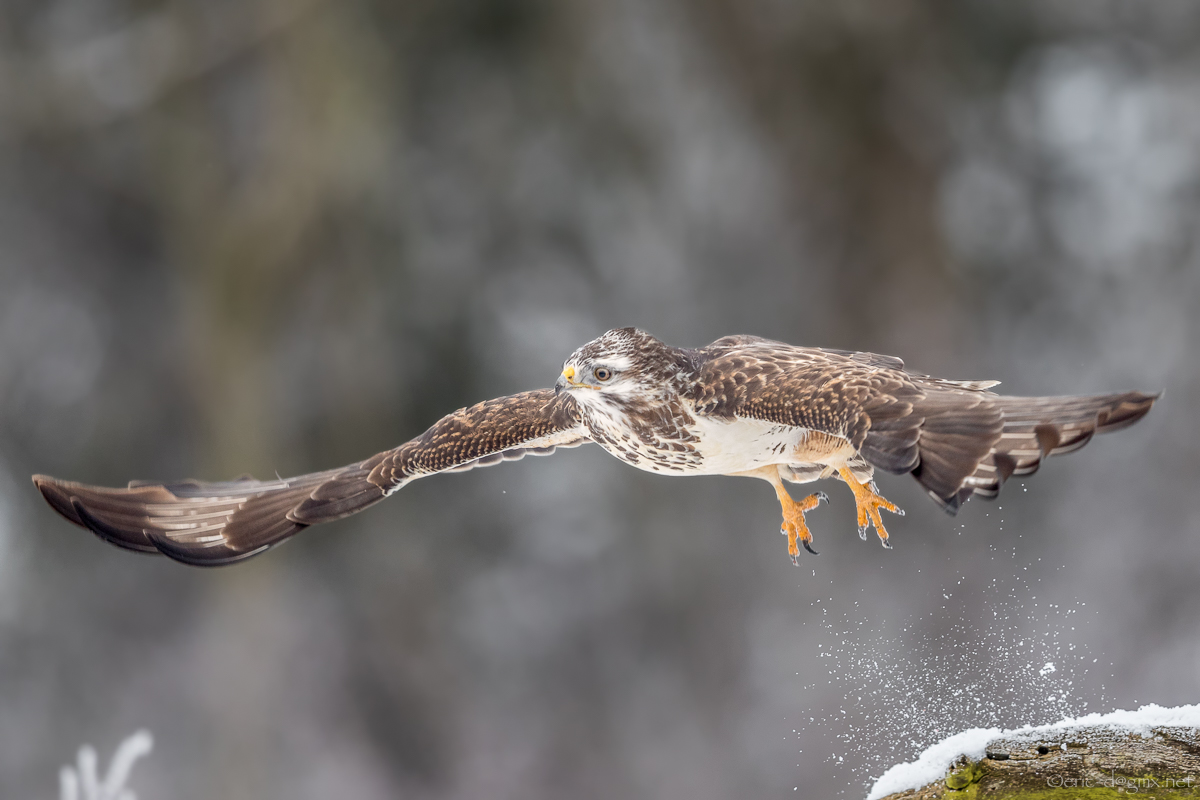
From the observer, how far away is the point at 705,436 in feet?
6.68

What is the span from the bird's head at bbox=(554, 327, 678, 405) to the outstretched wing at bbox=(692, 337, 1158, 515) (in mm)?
101

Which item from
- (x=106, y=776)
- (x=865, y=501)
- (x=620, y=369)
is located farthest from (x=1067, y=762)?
(x=106, y=776)

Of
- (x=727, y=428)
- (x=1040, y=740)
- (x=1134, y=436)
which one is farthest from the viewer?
(x=1134, y=436)

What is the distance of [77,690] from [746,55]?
5.24 m

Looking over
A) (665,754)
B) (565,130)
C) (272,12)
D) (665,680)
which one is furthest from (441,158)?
(665,754)

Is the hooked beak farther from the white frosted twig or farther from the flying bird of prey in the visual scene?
the white frosted twig

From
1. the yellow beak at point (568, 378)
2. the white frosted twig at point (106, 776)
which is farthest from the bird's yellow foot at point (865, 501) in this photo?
the white frosted twig at point (106, 776)

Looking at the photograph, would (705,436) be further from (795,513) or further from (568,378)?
(795,513)

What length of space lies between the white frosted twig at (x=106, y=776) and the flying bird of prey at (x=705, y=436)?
3.73 meters

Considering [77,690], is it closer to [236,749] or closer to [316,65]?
[236,749]

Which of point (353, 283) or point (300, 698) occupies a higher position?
point (353, 283)

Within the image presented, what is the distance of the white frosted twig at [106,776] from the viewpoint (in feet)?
17.3

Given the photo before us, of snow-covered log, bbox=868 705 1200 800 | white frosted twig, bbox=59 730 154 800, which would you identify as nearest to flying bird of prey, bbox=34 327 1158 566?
snow-covered log, bbox=868 705 1200 800

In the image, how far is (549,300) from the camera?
5.17 m
